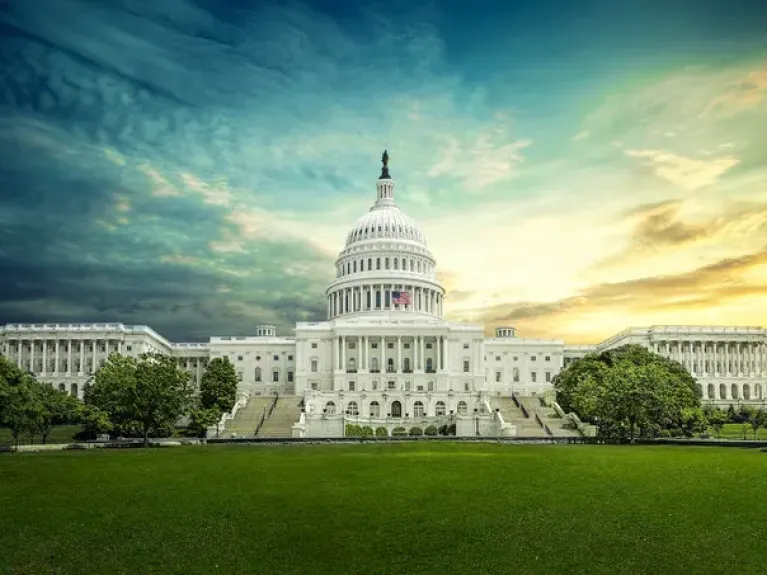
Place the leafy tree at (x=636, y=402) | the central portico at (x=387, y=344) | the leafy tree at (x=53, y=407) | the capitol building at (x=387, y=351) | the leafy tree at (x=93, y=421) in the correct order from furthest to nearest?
the capitol building at (x=387, y=351)
the central portico at (x=387, y=344)
the leafy tree at (x=93, y=421)
the leafy tree at (x=53, y=407)
the leafy tree at (x=636, y=402)

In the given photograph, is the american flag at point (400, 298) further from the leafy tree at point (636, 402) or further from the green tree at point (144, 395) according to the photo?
the green tree at point (144, 395)

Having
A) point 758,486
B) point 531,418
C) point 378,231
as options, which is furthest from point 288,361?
point 758,486

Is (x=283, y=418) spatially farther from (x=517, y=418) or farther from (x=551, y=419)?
(x=551, y=419)

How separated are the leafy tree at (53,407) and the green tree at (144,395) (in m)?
6.14

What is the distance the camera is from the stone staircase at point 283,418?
108 meters

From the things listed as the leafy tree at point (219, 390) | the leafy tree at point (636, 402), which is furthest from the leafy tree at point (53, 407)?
the leafy tree at point (636, 402)

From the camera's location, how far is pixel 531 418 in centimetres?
12069

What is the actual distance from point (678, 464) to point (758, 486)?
12000 mm

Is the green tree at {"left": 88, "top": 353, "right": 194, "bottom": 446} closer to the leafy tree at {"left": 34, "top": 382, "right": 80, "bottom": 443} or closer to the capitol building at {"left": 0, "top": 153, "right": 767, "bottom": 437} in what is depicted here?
the leafy tree at {"left": 34, "top": 382, "right": 80, "bottom": 443}

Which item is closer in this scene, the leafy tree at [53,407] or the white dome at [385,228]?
the leafy tree at [53,407]

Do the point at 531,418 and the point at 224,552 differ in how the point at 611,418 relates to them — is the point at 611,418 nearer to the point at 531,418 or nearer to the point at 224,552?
the point at 531,418

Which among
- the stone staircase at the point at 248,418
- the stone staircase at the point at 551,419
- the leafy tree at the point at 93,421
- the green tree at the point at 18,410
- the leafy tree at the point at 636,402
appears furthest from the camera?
the stone staircase at the point at 551,419

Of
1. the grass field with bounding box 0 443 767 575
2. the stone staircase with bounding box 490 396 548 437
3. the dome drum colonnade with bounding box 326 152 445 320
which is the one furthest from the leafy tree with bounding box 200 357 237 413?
the grass field with bounding box 0 443 767 575

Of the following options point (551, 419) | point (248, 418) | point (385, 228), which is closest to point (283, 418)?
point (248, 418)
